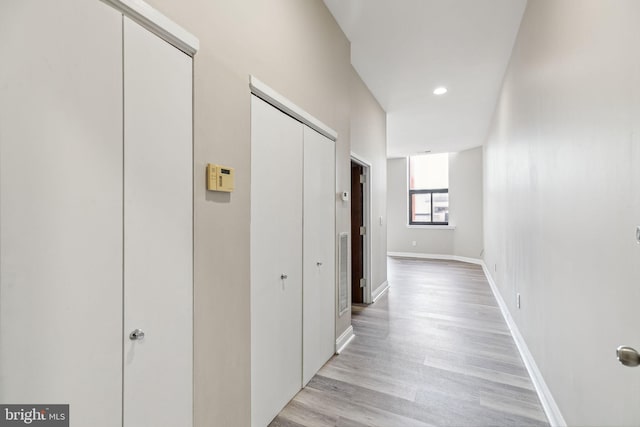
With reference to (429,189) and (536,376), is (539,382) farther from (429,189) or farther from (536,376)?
(429,189)

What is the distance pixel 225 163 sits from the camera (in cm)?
142

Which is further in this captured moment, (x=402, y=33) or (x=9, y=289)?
(x=402, y=33)

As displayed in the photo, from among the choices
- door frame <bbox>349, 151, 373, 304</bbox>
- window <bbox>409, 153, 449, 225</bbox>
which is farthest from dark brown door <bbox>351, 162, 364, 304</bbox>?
window <bbox>409, 153, 449, 225</bbox>

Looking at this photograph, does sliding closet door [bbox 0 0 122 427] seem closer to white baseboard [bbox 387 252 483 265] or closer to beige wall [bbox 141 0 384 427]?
beige wall [bbox 141 0 384 427]

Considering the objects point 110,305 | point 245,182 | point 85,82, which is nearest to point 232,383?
point 110,305

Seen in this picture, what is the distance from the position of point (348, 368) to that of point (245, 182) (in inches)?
71.9

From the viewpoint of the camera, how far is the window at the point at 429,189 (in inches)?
329

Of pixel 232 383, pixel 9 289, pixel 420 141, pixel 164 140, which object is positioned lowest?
pixel 232 383

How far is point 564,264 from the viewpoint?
61.9 inches

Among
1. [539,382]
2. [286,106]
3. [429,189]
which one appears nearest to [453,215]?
[429,189]

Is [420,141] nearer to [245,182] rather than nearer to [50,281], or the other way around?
[245,182]

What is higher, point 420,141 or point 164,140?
point 420,141

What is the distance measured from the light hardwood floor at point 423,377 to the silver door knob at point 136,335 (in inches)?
47.2

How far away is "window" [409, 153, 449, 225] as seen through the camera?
A: 8.36 meters
